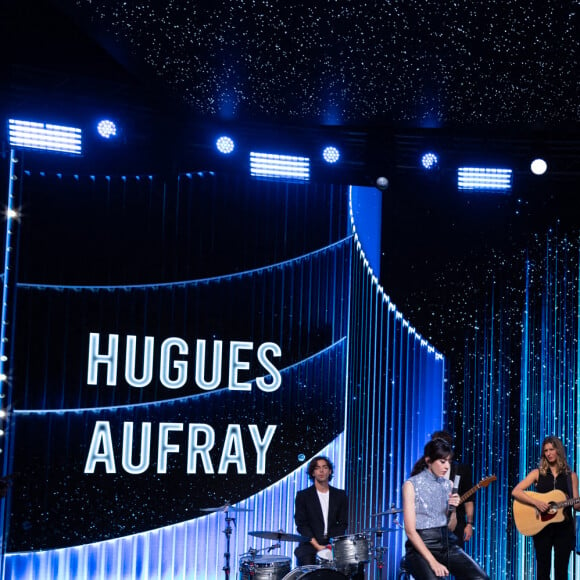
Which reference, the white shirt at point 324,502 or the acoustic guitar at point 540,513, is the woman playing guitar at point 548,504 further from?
the white shirt at point 324,502

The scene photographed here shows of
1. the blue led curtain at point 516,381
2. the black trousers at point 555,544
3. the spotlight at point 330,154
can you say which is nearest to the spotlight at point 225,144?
the spotlight at point 330,154

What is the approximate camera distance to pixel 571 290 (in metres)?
8.55

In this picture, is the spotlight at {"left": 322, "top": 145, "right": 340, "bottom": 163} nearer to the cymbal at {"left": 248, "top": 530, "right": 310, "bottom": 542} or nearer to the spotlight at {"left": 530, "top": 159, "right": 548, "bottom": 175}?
the spotlight at {"left": 530, "top": 159, "right": 548, "bottom": 175}

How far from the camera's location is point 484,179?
8.51 meters

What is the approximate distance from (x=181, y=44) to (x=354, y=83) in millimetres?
1462

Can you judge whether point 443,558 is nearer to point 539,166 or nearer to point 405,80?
point 405,80

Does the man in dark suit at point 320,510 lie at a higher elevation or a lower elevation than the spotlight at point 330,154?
lower

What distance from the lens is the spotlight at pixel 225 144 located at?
7.99 meters

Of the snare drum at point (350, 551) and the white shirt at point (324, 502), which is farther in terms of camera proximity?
the white shirt at point (324, 502)

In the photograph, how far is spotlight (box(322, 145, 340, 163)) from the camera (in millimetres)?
8250

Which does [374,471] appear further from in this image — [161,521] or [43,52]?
[43,52]

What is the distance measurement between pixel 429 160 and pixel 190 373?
3.05m

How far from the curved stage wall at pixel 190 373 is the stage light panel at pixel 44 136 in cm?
21

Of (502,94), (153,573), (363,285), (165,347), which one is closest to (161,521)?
(153,573)
